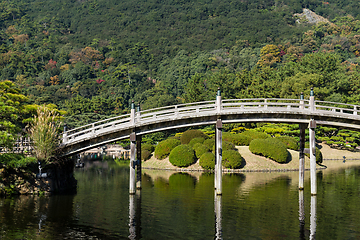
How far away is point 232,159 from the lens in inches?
1871

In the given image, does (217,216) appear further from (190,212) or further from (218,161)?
(218,161)

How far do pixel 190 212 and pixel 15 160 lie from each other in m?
13.3

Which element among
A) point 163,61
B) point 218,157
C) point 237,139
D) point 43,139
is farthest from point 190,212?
point 163,61

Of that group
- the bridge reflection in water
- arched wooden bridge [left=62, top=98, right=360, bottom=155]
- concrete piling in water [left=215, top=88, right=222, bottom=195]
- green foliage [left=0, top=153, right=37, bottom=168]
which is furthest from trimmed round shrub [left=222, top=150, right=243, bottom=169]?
green foliage [left=0, top=153, right=37, bottom=168]

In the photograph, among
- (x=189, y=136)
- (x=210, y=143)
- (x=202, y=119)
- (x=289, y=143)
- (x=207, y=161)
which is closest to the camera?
(x=202, y=119)

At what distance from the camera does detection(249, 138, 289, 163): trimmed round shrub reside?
49.2 m

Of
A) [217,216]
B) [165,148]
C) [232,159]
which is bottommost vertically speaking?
[217,216]

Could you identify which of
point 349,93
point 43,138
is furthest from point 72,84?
point 43,138

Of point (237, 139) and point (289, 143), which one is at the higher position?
point (237, 139)

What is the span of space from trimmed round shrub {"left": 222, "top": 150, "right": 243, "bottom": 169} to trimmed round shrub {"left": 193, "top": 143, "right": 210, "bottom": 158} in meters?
2.70

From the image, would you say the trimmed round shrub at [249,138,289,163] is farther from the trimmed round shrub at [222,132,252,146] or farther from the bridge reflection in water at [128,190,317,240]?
the bridge reflection in water at [128,190,317,240]

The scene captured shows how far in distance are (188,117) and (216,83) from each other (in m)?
55.6

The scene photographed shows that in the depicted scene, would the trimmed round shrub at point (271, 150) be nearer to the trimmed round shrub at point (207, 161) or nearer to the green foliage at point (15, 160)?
the trimmed round shrub at point (207, 161)

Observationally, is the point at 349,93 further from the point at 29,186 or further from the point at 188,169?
the point at 29,186
